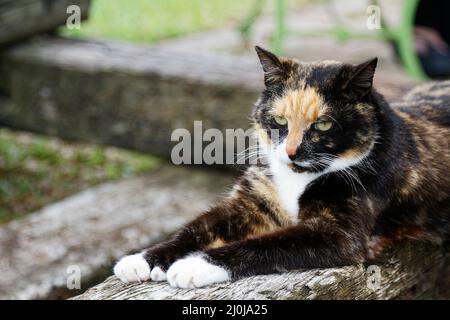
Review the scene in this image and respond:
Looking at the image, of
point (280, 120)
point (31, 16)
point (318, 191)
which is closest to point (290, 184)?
point (318, 191)

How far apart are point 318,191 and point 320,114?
0.26 meters

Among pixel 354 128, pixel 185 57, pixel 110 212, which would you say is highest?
pixel 185 57

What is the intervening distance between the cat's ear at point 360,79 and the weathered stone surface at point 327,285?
0.52 meters

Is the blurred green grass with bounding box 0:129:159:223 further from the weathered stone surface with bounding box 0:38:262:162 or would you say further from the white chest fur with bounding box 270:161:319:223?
the white chest fur with bounding box 270:161:319:223

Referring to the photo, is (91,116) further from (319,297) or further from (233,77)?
(319,297)

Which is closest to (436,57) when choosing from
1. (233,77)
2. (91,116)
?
(233,77)

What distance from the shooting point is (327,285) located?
2209mm

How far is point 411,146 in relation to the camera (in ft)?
8.12

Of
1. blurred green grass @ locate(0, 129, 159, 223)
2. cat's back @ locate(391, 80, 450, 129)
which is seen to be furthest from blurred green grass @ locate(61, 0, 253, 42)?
cat's back @ locate(391, 80, 450, 129)

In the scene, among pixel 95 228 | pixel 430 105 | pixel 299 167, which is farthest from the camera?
pixel 95 228

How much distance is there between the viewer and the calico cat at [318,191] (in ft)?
7.48

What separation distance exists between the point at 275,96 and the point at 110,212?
2021 millimetres

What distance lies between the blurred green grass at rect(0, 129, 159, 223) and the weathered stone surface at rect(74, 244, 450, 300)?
2.39 m

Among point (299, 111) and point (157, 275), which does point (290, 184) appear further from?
point (157, 275)
